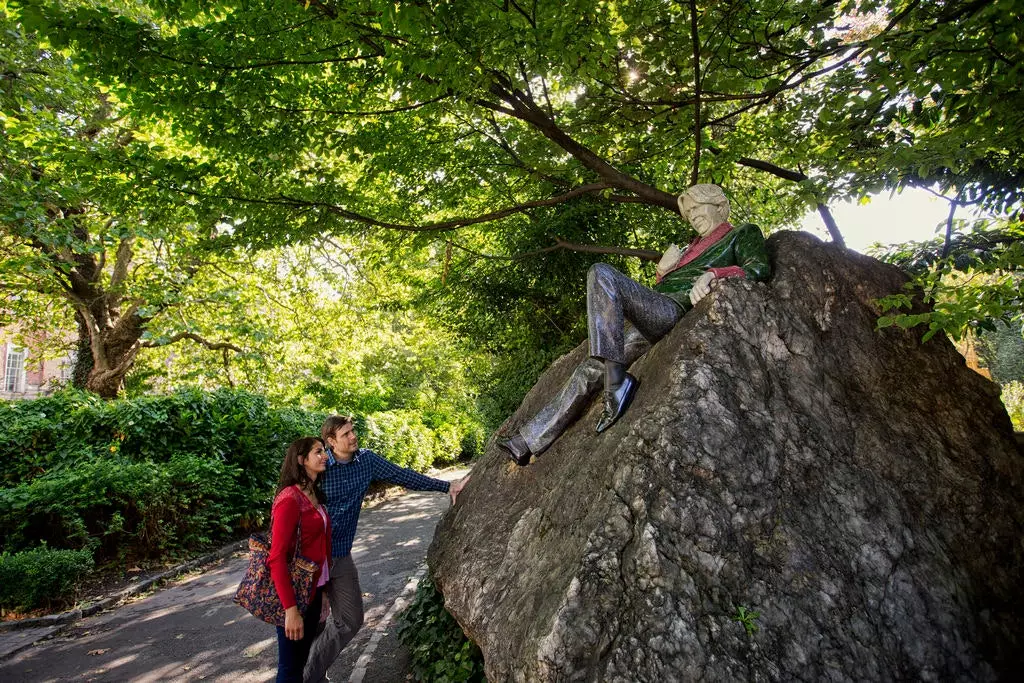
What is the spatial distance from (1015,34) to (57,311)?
807 inches

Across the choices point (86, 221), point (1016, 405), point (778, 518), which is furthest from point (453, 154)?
point (1016, 405)

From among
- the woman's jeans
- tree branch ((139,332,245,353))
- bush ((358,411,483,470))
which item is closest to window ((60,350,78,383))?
tree branch ((139,332,245,353))

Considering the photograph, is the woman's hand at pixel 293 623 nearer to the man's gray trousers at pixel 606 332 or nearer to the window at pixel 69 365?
the man's gray trousers at pixel 606 332

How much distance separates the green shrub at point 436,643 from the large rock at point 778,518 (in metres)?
0.74

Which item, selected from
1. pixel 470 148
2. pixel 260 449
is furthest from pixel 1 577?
pixel 470 148

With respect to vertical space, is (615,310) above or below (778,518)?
above

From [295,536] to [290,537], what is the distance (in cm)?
7

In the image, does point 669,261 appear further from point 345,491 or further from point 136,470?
point 136,470

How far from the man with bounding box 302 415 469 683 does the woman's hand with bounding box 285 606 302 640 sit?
54 centimetres

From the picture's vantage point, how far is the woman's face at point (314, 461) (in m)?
3.65

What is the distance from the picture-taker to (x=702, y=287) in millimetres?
3582

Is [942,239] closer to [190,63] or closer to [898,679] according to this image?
[898,679]

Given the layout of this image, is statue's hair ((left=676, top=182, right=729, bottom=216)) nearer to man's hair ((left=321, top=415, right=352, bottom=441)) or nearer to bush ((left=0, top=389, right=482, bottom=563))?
man's hair ((left=321, top=415, right=352, bottom=441))

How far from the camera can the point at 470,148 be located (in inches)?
335
